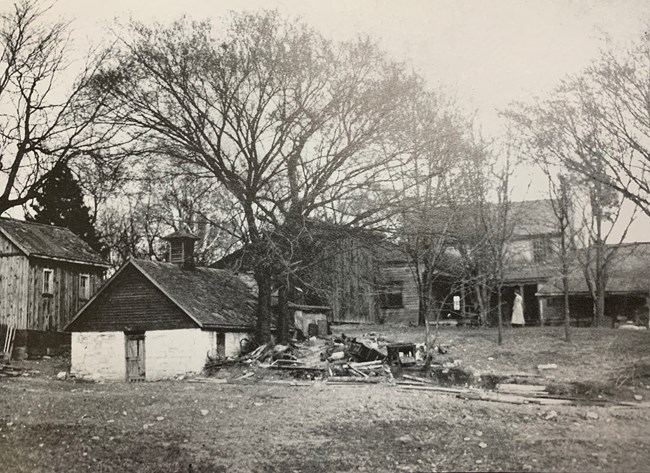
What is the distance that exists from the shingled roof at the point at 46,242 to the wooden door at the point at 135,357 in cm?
555

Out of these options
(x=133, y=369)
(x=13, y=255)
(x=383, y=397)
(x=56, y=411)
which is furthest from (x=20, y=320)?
(x=383, y=397)

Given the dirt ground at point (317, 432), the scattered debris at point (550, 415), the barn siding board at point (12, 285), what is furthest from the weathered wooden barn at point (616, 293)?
the barn siding board at point (12, 285)

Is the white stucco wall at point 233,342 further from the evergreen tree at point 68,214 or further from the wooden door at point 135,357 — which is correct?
the evergreen tree at point 68,214

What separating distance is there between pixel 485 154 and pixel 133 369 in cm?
1291

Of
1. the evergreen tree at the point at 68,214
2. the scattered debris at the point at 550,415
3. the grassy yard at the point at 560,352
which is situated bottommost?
the scattered debris at the point at 550,415

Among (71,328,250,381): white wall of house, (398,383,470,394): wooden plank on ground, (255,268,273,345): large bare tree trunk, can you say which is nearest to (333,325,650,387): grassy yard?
(398,383,470,394): wooden plank on ground

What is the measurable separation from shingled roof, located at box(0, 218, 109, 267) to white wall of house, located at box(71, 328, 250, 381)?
4347 millimetres

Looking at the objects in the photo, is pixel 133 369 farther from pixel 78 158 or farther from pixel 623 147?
pixel 623 147

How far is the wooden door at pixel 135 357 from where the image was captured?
69.6ft

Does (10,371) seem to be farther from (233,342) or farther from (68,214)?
(68,214)

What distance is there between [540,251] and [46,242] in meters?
20.0

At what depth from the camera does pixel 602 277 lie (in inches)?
944

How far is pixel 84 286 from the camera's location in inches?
1056

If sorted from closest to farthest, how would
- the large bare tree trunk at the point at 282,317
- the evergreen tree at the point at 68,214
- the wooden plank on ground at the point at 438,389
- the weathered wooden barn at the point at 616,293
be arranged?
the wooden plank on ground at the point at 438,389, the large bare tree trunk at the point at 282,317, the weathered wooden barn at the point at 616,293, the evergreen tree at the point at 68,214
